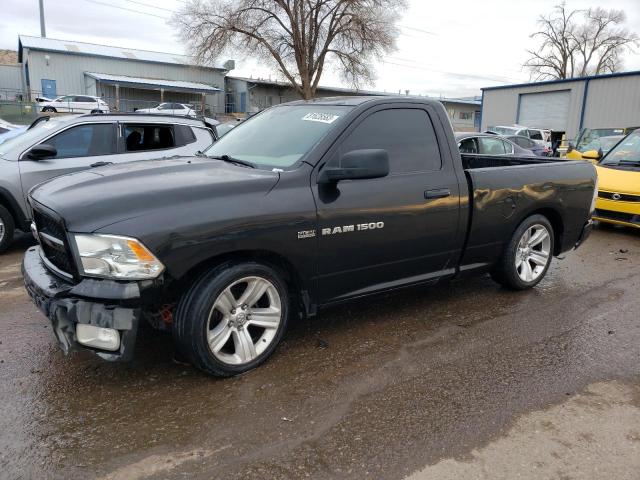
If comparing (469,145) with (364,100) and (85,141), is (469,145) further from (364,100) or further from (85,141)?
(85,141)

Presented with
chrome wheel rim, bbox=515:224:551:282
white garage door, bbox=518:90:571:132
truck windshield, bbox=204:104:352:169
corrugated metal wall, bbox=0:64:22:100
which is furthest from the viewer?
corrugated metal wall, bbox=0:64:22:100

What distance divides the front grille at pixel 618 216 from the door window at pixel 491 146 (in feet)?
9.43

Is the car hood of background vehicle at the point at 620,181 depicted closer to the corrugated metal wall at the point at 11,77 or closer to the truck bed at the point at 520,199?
the truck bed at the point at 520,199

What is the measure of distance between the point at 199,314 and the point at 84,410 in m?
0.86

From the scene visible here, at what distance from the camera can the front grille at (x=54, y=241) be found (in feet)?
9.82

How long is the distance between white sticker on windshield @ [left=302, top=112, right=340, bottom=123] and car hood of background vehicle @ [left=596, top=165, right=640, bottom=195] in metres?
6.07

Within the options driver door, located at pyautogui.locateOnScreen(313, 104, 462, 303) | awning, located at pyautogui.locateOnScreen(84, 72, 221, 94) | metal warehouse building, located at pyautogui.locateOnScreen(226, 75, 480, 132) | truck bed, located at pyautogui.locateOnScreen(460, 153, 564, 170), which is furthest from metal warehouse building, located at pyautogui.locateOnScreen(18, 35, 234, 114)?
driver door, located at pyautogui.locateOnScreen(313, 104, 462, 303)

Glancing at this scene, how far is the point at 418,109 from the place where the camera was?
4.23m

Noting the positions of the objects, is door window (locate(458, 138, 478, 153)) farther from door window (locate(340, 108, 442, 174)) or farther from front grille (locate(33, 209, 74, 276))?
front grille (locate(33, 209, 74, 276))

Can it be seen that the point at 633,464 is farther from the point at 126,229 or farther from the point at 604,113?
the point at 604,113

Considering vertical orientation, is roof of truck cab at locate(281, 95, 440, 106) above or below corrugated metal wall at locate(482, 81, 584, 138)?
below

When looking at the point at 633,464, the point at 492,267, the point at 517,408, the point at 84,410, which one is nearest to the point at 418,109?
the point at 492,267

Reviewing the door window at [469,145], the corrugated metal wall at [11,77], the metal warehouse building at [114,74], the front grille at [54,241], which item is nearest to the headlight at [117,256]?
the front grille at [54,241]

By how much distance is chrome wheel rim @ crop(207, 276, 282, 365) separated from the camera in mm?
3215
